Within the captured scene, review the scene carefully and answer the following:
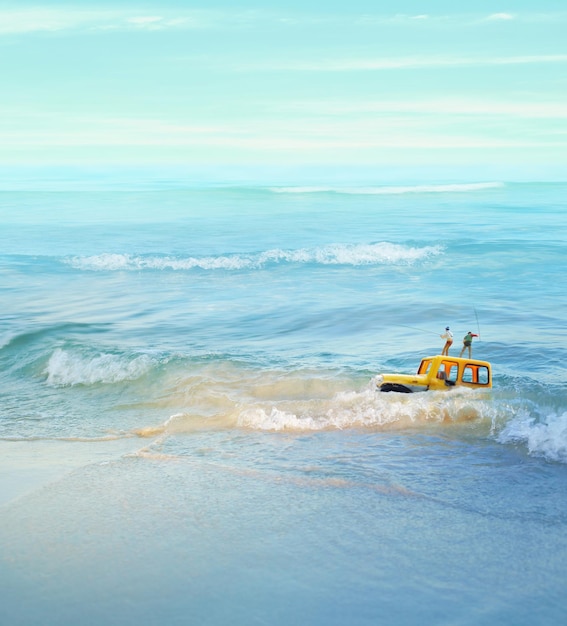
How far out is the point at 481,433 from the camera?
1570cm

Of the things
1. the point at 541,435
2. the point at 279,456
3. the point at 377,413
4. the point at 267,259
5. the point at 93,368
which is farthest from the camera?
the point at 267,259

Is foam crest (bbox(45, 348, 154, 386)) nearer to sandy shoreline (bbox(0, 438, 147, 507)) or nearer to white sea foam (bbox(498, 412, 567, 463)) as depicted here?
sandy shoreline (bbox(0, 438, 147, 507))

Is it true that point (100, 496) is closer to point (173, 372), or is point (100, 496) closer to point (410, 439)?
point (410, 439)

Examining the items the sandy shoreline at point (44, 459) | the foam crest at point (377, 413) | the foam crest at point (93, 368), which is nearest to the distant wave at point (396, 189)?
the foam crest at point (93, 368)

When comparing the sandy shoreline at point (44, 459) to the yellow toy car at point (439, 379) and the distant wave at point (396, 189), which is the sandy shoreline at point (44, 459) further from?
the distant wave at point (396, 189)

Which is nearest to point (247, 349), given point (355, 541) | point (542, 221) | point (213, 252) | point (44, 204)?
point (355, 541)

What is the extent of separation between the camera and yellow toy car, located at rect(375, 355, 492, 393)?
695 inches

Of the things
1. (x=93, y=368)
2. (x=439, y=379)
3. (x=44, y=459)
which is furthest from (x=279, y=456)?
(x=93, y=368)

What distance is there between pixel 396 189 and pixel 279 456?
91.1 meters

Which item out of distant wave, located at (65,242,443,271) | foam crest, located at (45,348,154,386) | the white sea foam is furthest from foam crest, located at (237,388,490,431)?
distant wave, located at (65,242,443,271)

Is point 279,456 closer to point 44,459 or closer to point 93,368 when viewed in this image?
point 44,459

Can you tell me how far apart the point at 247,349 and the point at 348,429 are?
28.9ft

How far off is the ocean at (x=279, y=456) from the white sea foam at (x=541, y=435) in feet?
0.13

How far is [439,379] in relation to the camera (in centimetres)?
1766
